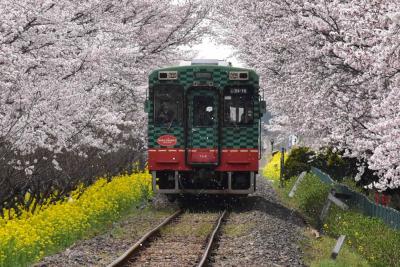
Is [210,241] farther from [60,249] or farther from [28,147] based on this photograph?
[28,147]

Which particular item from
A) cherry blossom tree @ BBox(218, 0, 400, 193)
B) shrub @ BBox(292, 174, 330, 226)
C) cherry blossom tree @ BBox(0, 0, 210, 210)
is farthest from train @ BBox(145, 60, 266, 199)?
shrub @ BBox(292, 174, 330, 226)

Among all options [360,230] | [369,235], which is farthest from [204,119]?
[369,235]

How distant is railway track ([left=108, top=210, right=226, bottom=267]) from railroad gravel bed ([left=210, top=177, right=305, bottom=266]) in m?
0.25

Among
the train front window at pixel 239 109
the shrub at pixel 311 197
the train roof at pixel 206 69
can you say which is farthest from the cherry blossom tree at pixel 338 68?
the shrub at pixel 311 197

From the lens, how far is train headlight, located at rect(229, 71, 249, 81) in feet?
60.1

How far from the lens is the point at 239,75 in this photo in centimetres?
1833

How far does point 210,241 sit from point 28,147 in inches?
141

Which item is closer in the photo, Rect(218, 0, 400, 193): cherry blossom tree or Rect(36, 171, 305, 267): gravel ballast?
Rect(218, 0, 400, 193): cherry blossom tree

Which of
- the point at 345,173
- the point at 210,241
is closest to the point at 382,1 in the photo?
the point at 210,241

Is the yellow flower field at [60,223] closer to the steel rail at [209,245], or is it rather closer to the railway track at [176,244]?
the railway track at [176,244]

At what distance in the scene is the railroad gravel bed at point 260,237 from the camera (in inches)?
457

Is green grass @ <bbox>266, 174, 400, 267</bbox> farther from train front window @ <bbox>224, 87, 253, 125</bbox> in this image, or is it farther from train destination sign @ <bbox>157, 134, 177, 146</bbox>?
train destination sign @ <bbox>157, 134, 177, 146</bbox>

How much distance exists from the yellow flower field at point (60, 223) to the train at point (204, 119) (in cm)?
163

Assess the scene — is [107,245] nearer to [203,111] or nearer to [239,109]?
[203,111]
